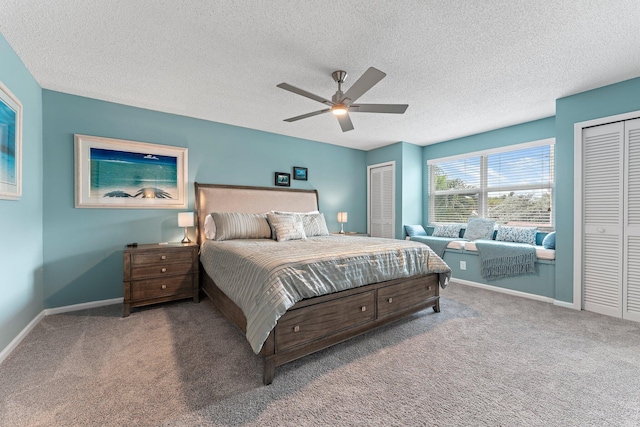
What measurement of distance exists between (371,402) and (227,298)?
1552mm

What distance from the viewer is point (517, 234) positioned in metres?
4.04

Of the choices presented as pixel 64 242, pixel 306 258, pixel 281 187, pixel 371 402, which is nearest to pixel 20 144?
pixel 64 242

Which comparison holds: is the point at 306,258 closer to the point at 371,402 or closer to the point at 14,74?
the point at 371,402

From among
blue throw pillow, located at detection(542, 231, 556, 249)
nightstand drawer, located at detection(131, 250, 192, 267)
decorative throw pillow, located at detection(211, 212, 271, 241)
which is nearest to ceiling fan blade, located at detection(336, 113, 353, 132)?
decorative throw pillow, located at detection(211, 212, 271, 241)

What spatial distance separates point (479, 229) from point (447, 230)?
577 millimetres

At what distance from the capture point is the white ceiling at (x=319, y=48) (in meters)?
1.84

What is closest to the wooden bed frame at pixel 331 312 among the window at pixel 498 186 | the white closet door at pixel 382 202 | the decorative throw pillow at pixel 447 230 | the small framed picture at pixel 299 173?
the small framed picture at pixel 299 173

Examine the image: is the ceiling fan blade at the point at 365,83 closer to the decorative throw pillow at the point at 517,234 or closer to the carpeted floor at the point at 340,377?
the carpeted floor at the point at 340,377

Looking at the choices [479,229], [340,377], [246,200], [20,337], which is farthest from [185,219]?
[479,229]

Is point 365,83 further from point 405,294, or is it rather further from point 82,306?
point 82,306

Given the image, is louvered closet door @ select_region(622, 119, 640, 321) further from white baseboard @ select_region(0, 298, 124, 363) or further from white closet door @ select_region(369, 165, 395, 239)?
white baseboard @ select_region(0, 298, 124, 363)

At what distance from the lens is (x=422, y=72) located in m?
2.64

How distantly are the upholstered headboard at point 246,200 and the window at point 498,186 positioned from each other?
8.47 ft

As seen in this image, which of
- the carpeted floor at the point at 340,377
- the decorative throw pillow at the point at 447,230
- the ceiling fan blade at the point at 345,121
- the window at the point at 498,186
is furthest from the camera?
the decorative throw pillow at the point at 447,230
